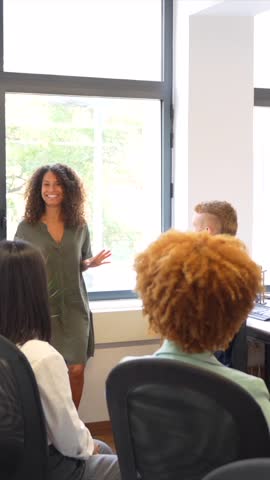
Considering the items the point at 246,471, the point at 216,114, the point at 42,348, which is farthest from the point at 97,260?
the point at 246,471

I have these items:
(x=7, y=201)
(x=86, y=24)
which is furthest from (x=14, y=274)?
(x=86, y=24)

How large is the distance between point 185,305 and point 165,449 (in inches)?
11.4

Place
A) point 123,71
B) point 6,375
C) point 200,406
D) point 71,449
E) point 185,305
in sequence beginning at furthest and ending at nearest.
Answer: point 123,71 → point 71,449 → point 6,375 → point 185,305 → point 200,406

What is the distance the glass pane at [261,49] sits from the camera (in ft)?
12.0

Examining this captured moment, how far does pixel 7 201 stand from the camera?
3.33 meters

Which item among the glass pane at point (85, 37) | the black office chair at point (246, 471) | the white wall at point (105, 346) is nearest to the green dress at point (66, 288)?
the white wall at point (105, 346)

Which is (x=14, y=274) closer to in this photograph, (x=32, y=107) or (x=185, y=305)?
(x=185, y=305)

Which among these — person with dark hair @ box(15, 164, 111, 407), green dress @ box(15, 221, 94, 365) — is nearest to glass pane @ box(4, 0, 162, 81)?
person with dark hair @ box(15, 164, 111, 407)

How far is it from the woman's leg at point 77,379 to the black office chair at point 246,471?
226 cm

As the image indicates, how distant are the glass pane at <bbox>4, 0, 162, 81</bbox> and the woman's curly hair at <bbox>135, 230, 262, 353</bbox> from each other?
2.39m

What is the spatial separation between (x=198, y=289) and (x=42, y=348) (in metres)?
0.49

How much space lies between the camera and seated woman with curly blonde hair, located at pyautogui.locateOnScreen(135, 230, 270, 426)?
1207 millimetres

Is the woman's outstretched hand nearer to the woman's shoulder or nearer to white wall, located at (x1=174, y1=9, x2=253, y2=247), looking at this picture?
white wall, located at (x1=174, y1=9, x2=253, y2=247)

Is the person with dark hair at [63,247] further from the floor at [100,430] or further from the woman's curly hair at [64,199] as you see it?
the floor at [100,430]
